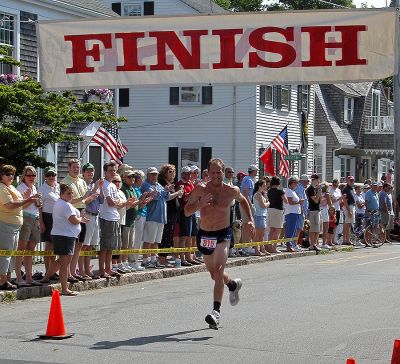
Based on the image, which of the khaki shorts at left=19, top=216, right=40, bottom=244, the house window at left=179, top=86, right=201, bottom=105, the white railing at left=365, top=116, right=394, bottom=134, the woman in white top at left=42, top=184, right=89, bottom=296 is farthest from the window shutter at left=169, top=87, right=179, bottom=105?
the woman in white top at left=42, top=184, right=89, bottom=296

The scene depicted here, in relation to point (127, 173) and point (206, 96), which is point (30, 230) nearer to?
point (127, 173)

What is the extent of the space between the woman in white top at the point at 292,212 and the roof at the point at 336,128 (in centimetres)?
2469

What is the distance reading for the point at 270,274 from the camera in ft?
66.2

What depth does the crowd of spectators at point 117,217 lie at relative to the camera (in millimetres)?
15664

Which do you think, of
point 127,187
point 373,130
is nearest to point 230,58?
point 127,187

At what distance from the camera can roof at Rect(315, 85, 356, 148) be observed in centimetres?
5127

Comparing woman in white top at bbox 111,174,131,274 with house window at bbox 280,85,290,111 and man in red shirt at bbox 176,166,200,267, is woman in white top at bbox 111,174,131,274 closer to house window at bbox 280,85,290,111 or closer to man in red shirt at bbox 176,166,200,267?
man in red shirt at bbox 176,166,200,267

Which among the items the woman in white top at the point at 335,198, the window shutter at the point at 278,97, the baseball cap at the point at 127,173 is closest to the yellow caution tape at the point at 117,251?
the baseball cap at the point at 127,173

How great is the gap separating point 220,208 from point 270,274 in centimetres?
761

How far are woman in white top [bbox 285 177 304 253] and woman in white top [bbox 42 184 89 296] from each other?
10.9m

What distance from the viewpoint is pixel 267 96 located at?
41.2 meters

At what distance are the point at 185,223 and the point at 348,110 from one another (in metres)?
35.0

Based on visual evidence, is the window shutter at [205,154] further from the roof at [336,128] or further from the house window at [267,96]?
the roof at [336,128]

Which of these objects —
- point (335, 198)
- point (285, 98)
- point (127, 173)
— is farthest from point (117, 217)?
point (285, 98)
